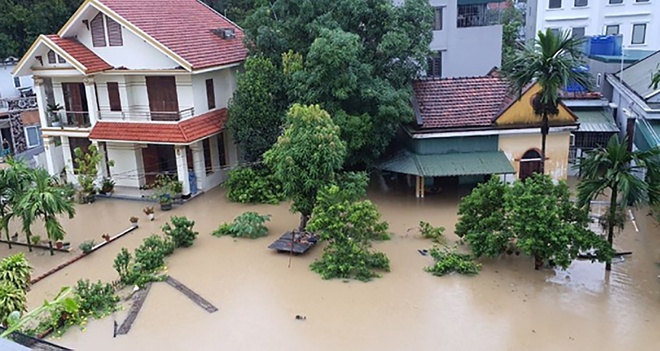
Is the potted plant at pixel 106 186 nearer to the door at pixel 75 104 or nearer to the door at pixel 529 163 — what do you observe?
the door at pixel 75 104

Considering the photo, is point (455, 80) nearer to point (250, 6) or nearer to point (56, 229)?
point (56, 229)

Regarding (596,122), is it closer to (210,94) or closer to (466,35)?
(466,35)

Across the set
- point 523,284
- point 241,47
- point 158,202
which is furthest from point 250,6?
point 523,284

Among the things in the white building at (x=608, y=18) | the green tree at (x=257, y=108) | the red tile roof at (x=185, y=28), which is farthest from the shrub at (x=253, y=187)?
the white building at (x=608, y=18)

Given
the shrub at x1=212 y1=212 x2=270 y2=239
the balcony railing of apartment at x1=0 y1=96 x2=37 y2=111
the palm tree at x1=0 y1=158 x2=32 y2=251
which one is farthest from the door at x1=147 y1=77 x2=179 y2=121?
the balcony railing of apartment at x1=0 y1=96 x2=37 y2=111

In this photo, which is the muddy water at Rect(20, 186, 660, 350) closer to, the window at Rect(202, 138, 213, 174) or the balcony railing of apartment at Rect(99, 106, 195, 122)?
the balcony railing of apartment at Rect(99, 106, 195, 122)
